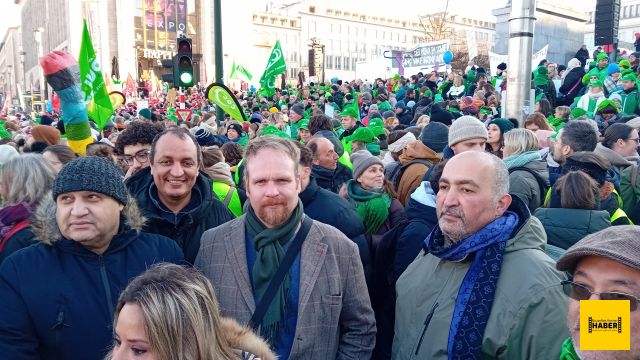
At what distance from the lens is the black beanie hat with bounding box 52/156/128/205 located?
2332 mm

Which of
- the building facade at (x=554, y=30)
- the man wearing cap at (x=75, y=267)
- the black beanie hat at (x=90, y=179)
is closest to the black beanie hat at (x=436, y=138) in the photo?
the man wearing cap at (x=75, y=267)

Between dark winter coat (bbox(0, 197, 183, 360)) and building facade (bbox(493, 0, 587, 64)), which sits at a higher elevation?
building facade (bbox(493, 0, 587, 64))

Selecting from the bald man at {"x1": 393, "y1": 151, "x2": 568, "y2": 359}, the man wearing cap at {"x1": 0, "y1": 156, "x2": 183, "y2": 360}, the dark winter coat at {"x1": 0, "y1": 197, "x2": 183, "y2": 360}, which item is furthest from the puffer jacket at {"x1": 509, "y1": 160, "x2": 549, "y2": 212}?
the dark winter coat at {"x1": 0, "y1": 197, "x2": 183, "y2": 360}

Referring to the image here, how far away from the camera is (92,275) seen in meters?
2.26

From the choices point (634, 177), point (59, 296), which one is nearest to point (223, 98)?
point (634, 177)

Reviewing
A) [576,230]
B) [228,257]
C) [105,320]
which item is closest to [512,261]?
[576,230]

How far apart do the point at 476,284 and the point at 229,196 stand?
7.29 feet

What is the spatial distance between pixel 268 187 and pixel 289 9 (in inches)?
3311

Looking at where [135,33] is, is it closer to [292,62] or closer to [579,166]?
[292,62]

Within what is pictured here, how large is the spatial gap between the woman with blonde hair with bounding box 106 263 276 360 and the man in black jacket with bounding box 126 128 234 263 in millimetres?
1257

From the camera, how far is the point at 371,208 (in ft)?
12.6

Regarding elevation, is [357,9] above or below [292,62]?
above

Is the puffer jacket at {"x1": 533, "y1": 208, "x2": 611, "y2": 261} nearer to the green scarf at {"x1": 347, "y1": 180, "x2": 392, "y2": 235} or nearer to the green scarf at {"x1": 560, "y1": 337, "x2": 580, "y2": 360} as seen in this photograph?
the green scarf at {"x1": 347, "y1": 180, "x2": 392, "y2": 235}

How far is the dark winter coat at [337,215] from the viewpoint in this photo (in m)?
3.25
